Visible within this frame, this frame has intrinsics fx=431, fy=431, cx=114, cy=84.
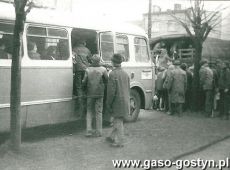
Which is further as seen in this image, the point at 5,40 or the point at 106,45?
the point at 106,45

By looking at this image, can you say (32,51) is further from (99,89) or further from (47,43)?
(99,89)

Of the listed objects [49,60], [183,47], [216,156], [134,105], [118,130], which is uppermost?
[183,47]

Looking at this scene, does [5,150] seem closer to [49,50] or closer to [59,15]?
[49,50]

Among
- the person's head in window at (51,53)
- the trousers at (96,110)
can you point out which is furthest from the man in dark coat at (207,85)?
the person's head in window at (51,53)

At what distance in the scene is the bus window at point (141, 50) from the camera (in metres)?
11.9

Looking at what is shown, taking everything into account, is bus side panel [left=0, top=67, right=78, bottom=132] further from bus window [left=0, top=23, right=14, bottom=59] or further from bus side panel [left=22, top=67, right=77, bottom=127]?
bus window [left=0, top=23, right=14, bottom=59]

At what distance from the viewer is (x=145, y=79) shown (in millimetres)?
11961

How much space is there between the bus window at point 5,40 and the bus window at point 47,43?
494 millimetres

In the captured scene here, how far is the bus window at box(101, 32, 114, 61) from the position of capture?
1064 centimetres

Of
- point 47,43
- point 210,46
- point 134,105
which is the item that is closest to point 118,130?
point 47,43

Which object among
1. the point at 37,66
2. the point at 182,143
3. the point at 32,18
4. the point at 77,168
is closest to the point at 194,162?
the point at 182,143

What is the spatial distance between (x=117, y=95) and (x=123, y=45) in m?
3.32

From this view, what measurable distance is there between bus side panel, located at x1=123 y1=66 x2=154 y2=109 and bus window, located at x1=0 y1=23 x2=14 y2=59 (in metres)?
3.78

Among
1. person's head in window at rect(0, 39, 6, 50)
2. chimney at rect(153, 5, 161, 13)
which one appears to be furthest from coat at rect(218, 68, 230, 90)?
chimney at rect(153, 5, 161, 13)
